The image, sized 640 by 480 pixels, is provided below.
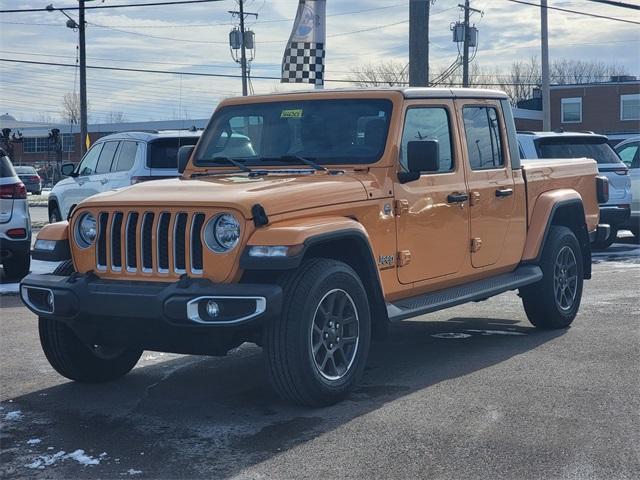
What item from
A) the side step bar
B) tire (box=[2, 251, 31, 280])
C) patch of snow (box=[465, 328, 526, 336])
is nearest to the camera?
the side step bar

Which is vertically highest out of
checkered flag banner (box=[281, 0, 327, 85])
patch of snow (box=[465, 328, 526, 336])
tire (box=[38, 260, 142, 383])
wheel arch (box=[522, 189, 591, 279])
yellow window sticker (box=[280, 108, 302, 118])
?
checkered flag banner (box=[281, 0, 327, 85])

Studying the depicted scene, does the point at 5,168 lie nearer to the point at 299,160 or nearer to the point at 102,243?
the point at 299,160

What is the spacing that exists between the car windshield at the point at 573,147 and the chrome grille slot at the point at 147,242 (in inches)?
336

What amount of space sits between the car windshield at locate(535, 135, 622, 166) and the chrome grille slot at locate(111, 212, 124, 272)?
8.53 metres

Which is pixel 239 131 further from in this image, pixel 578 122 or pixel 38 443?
pixel 578 122

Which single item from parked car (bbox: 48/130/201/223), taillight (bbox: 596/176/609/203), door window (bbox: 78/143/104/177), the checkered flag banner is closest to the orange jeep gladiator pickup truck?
taillight (bbox: 596/176/609/203)

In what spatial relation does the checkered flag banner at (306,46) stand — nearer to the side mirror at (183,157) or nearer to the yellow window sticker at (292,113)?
the side mirror at (183,157)

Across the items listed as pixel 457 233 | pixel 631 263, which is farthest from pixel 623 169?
pixel 457 233

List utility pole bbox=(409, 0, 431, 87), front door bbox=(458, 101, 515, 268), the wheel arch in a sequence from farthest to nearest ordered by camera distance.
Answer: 1. utility pole bbox=(409, 0, 431, 87)
2. the wheel arch
3. front door bbox=(458, 101, 515, 268)

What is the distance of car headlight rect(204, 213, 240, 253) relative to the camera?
5.49 metres

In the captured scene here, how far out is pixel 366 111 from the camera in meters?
6.90

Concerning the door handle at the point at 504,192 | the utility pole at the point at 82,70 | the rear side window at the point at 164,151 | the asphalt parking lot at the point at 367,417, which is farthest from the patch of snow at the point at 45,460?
the utility pole at the point at 82,70

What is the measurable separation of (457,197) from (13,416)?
340 cm

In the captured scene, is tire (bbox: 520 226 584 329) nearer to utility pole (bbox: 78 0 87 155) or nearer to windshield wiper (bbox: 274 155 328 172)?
windshield wiper (bbox: 274 155 328 172)
